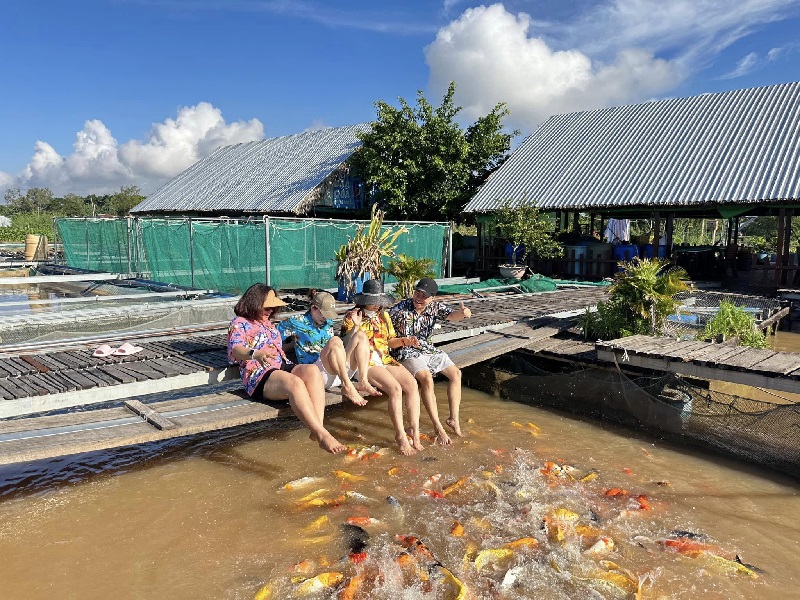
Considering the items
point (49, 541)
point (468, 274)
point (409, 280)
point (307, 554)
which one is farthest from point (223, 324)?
point (468, 274)

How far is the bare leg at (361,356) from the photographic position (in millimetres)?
5641

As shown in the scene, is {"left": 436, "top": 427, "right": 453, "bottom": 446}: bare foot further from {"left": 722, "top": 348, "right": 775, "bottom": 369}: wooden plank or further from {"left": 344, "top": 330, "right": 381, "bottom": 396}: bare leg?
{"left": 722, "top": 348, "right": 775, "bottom": 369}: wooden plank

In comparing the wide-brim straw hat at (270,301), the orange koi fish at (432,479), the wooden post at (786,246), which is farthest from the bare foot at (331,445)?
the wooden post at (786,246)

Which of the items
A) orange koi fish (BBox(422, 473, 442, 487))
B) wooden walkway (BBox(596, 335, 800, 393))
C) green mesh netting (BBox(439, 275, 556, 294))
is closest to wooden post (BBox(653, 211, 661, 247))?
green mesh netting (BBox(439, 275, 556, 294))

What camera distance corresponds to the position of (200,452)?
655cm

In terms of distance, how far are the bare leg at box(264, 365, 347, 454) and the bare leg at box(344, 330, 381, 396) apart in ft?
1.87

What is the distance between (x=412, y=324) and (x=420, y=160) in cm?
1540

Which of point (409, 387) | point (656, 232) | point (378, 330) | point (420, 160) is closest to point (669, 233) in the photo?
point (656, 232)

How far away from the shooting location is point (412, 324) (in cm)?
636

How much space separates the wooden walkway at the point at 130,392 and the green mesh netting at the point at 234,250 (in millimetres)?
5038

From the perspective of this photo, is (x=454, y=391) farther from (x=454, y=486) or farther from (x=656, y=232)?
(x=656, y=232)

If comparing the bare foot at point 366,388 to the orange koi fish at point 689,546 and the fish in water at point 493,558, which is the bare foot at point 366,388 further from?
the orange koi fish at point 689,546

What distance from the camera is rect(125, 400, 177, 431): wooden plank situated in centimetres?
478

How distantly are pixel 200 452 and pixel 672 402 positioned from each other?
556cm
